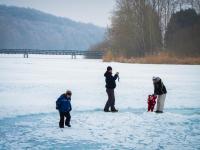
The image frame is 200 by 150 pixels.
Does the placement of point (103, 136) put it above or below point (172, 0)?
below

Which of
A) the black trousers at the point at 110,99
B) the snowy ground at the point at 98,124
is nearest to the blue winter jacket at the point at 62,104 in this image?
the snowy ground at the point at 98,124

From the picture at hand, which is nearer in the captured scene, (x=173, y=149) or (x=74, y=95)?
(x=173, y=149)

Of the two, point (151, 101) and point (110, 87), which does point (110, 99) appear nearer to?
point (110, 87)

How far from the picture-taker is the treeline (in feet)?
183

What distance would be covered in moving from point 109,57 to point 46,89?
36.5 meters

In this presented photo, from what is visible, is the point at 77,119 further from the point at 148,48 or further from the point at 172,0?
the point at 172,0

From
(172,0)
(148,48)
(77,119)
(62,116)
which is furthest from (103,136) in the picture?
(172,0)

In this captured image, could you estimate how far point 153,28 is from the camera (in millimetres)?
59375

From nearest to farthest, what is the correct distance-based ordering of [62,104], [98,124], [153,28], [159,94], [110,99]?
[62,104] < [98,124] < [159,94] < [110,99] < [153,28]

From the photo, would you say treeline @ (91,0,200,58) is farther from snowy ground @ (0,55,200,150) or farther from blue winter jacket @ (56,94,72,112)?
blue winter jacket @ (56,94,72,112)

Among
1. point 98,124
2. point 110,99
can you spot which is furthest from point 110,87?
point 98,124

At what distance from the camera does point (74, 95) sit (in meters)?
16.9

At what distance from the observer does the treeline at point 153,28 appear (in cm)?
5591

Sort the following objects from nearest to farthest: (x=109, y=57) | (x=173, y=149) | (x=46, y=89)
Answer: (x=173, y=149), (x=46, y=89), (x=109, y=57)
